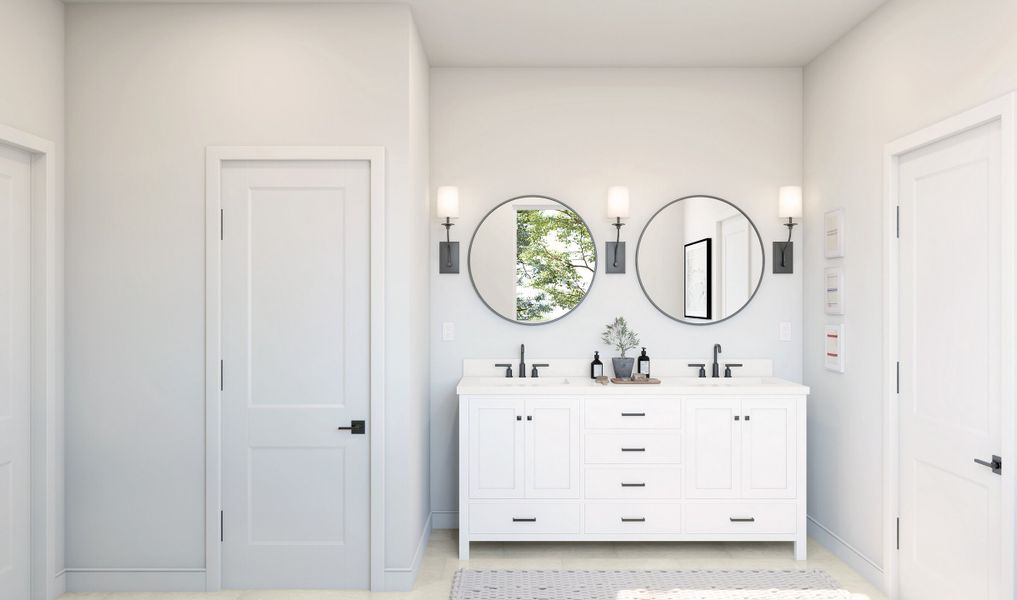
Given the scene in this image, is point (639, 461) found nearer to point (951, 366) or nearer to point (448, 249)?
point (951, 366)

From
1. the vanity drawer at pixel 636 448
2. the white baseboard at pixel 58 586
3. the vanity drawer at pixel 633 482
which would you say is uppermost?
the vanity drawer at pixel 636 448

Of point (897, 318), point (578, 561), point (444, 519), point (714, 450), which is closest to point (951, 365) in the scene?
point (897, 318)

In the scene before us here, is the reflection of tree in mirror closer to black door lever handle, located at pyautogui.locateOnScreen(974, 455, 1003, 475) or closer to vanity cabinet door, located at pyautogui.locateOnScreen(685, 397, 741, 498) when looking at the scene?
vanity cabinet door, located at pyautogui.locateOnScreen(685, 397, 741, 498)

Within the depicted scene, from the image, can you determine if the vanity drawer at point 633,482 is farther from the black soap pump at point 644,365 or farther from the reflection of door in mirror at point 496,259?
the reflection of door in mirror at point 496,259

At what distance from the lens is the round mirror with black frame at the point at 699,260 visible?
4031mm

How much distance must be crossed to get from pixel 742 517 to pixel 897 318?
4.04 ft

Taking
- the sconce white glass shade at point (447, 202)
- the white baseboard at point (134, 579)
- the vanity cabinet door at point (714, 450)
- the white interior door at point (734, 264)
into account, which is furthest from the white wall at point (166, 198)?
the white interior door at point (734, 264)

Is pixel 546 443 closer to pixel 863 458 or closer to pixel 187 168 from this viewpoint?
pixel 863 458

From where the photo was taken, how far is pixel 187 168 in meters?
3.17

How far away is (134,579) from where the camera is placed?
3191mm

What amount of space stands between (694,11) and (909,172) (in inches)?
47.2

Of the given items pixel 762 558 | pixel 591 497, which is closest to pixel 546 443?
pixel 591 497

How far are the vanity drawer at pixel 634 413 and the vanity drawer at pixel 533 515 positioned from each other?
1.47 feet

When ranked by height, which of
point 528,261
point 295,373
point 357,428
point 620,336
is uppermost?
point 528,261
